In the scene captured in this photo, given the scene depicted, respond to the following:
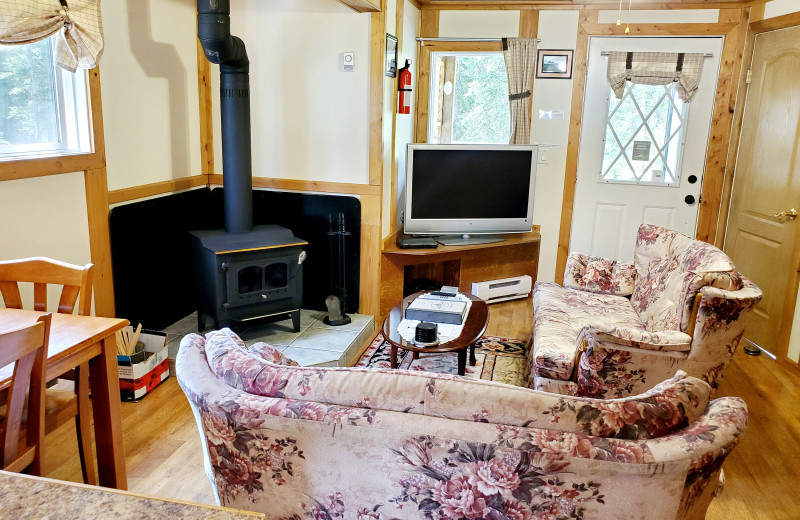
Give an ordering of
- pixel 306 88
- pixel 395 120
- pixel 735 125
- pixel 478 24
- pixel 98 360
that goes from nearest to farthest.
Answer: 1. pixel 98 360
2. pixel 306 88
3. pixel 395 120
4. pixel 735 125
5. pixel 478 24

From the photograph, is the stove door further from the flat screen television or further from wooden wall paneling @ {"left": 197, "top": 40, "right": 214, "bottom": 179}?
the flat screen television

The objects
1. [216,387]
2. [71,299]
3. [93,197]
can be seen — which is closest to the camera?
[216,387]

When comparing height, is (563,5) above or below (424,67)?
above

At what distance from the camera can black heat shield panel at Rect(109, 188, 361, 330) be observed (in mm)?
3369

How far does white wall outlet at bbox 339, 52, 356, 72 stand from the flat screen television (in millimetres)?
742

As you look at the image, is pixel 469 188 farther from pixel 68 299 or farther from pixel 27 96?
pixel 68 299

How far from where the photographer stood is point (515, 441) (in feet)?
4.27

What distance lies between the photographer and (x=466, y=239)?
4.62m

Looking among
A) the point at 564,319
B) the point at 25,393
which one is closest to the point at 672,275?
the point at 564,319

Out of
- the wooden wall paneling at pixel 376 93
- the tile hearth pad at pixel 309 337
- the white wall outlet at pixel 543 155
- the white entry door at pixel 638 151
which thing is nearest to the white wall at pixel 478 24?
the white entry door at pixel 638 151

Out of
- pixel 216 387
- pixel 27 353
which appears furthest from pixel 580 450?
pixel 27 353

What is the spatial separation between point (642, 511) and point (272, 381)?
2.86 ft

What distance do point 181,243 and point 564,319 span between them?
2.34m

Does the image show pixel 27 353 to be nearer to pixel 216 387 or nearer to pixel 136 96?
pixel 216 387
